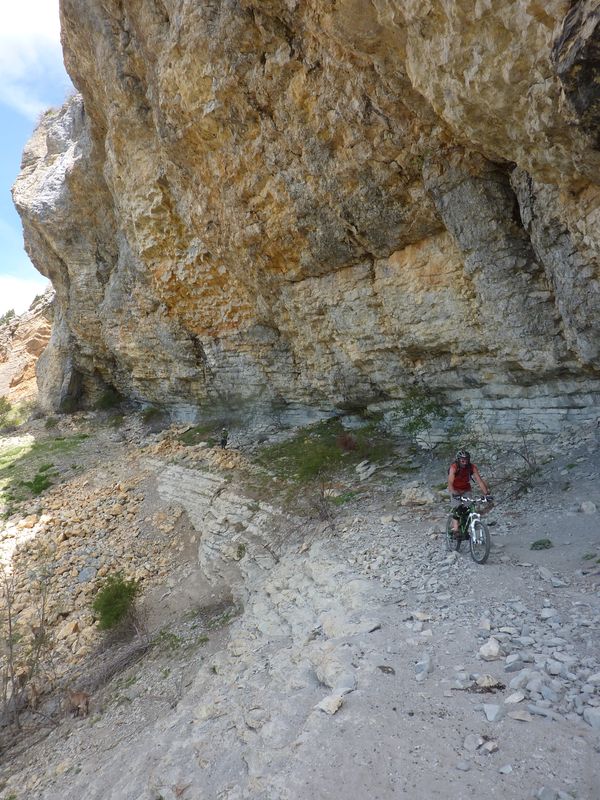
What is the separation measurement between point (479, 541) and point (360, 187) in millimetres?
7802

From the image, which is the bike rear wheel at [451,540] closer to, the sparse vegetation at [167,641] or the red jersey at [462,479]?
the red jersey at [462,479]

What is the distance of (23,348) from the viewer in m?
40.9

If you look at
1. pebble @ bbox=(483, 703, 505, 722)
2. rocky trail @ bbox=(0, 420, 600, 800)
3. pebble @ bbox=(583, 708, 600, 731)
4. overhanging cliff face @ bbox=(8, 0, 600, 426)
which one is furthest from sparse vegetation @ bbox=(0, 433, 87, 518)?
pebble @ bbox=(583, 708, 600, 731)

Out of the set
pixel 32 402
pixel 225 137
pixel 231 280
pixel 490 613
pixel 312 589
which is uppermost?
pixel 225 137

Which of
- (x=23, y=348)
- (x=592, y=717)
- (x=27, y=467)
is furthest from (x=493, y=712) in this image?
(x=23, y=348)

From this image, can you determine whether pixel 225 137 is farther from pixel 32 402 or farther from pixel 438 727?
pixel 32 402

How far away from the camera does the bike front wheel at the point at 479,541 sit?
6.20m

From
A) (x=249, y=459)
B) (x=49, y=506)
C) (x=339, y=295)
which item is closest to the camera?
(x=339, y=295)

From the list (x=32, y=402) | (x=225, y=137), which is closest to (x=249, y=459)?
(x=225, y=137)

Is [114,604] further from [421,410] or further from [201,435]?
[201,435]

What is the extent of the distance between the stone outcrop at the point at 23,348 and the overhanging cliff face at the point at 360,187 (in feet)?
81.6

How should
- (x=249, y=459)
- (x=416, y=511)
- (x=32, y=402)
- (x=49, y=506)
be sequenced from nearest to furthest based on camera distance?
(x=416, y=511) < (x=249, y=459) < (x=49, y=506) < (x=32, y=402)

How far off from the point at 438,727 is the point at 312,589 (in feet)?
13.2

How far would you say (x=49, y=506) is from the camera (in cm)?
1633
